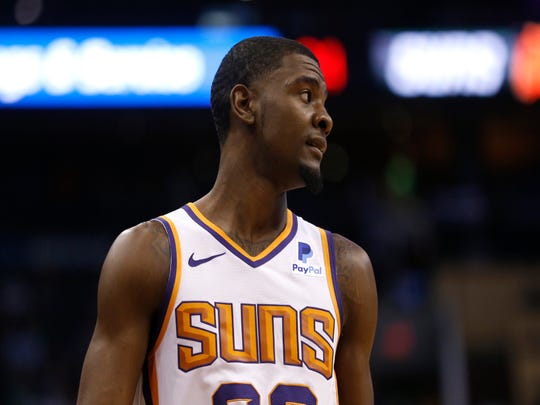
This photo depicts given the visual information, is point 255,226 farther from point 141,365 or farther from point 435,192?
point 435,192

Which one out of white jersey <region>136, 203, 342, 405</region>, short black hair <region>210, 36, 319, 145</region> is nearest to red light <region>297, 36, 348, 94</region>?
short black hair <region>210, 36, 319, 145</region>

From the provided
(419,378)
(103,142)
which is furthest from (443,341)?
(103,142)

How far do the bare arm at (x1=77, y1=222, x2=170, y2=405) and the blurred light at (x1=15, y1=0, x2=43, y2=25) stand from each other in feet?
29.3

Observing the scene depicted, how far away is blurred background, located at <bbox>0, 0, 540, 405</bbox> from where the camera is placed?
11.2 m

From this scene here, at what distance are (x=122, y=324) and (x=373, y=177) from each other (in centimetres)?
1581

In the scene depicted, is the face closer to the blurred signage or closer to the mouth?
the mouth

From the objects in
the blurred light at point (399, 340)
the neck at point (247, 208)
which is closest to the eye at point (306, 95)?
the neck at point (247, 208)

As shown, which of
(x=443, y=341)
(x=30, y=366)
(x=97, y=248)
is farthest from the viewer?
(x=97, y=248)

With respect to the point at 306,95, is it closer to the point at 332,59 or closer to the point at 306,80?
the point at 306,80

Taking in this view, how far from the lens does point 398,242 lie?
15.0 meters

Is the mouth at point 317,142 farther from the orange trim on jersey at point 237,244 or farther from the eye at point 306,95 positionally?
the orange trim on jersey at point 237,244

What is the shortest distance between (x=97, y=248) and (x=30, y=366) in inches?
85.1

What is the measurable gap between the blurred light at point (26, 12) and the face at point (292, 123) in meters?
8.77

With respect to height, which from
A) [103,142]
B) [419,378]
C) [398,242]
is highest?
[103,142]
